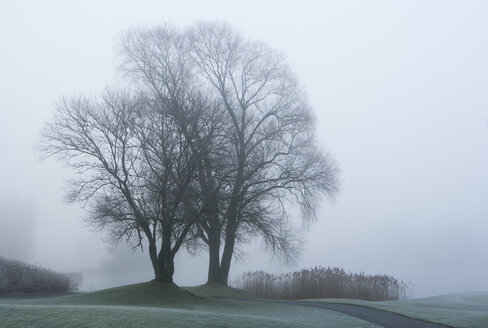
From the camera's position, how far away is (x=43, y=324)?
13.4 meters

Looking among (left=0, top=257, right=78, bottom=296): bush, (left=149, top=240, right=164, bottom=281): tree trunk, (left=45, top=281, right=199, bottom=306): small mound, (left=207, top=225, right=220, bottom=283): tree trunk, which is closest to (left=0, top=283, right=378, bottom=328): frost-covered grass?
(left=45, top=281, right=199, bottom=306): small mound

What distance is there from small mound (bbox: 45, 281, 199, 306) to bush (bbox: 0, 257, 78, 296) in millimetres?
8833

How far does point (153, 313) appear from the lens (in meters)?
15.5

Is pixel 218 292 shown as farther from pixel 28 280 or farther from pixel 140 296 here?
pixel 28 280

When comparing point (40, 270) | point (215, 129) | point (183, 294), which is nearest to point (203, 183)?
point (215, 129)

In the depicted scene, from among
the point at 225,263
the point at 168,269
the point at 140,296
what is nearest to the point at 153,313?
the point at 140,296

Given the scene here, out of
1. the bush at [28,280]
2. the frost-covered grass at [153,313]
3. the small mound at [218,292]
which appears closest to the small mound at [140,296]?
the frost-covered grass at [153,313]

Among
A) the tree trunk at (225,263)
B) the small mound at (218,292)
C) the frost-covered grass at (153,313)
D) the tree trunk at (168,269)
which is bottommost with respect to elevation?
the frost-covered grass at (153,313)

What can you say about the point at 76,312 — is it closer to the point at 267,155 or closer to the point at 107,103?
the point at 107,103

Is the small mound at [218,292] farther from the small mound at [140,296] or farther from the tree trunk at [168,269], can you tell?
the small mound at [140,296]

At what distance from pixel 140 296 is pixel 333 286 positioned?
13582 millimetres

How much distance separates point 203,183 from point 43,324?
15.5 meters

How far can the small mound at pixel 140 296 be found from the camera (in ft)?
76.4

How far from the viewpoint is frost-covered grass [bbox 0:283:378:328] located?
13.9 metres
